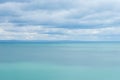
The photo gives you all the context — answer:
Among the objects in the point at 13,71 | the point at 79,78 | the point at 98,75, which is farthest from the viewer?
the point at 13,71

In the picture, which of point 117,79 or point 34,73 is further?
point 34,73

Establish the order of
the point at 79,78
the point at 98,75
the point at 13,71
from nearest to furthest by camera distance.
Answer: the point at 79,78, the point at 98,75, the point at 13,71

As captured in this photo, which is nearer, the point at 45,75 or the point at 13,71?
the point at 45,75

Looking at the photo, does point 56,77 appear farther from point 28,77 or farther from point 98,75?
point 98,75

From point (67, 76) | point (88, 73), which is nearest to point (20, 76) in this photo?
point (67, 76)

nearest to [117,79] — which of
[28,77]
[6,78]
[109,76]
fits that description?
[109,76]

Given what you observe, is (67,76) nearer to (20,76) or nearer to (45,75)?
(45,75)

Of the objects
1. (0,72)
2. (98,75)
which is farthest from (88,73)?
(0,72)
